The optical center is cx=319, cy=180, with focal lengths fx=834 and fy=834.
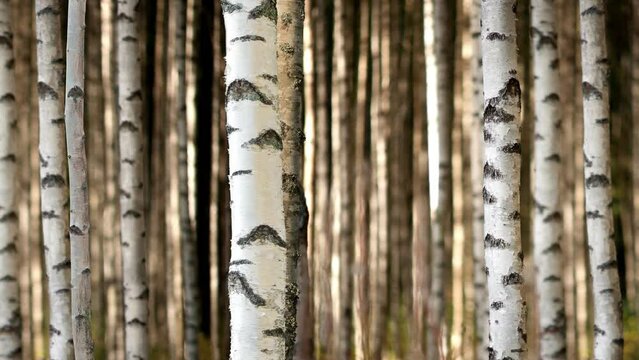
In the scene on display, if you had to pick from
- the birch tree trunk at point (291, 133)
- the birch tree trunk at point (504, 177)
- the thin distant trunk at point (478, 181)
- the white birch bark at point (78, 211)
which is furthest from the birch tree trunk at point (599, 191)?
the white birch bark at point (78, 211)

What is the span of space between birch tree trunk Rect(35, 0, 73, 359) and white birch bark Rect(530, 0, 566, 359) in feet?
8.97

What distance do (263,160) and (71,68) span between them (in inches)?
80.0

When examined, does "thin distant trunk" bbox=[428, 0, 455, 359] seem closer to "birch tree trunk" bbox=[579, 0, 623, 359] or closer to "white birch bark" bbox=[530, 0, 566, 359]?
"white birch bark" bbox=[530, 0, 566, 359]

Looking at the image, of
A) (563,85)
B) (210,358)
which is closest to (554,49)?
(563,85)

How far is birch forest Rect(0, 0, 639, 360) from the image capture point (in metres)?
3.29

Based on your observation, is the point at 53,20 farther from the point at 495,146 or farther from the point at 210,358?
the point at 210,358

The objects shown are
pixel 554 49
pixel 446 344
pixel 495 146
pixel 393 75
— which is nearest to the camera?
pixel 495 146

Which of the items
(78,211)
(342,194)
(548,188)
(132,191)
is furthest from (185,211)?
(548,188)

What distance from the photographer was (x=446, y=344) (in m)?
6.02

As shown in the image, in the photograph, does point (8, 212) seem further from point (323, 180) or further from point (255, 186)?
point (323, 180)

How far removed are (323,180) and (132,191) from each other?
2.53 metres

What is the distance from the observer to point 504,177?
3314 mm

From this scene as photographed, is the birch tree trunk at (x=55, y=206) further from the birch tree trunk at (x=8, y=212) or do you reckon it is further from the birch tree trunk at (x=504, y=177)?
the birch tree trunk at (x=504, y=177)

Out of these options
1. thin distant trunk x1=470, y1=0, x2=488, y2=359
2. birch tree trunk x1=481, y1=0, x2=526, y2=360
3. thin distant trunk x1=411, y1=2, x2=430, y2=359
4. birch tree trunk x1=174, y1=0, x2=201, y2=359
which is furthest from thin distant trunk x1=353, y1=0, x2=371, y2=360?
birch tree trunk x1=481, y1=0, x2=526, y2=360
